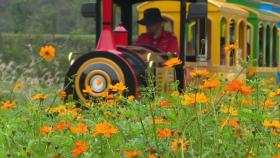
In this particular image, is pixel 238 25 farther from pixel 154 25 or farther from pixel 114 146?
pixel 114 146

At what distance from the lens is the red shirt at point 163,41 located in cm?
795

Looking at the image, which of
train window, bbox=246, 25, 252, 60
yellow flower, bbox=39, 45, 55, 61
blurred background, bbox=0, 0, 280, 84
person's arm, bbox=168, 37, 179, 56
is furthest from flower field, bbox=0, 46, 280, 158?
blurred background, bbox=0, 0, 280, 84

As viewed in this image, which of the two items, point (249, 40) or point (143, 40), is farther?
point (249, 40)

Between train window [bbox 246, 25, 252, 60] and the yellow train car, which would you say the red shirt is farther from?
train window [bbox 246, 25, 252, 60]

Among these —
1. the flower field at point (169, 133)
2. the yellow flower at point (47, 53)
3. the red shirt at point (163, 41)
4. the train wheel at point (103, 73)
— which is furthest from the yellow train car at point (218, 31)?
the yellow flower at point (47, 53)

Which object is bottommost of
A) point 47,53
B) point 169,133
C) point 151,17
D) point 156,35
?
point 169,133

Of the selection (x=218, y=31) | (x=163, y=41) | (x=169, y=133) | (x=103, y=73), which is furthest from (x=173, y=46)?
(x=169, y=133)

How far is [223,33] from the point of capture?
11.4 metres

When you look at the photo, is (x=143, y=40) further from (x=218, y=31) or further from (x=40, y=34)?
(x=40, y=34)

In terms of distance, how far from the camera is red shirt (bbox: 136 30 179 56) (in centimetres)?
795

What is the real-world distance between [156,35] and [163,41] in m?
0.13

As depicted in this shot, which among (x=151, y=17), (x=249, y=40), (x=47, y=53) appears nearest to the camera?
(x=47, y=53)

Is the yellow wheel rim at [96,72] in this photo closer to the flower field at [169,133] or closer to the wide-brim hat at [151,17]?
the wide-brim hat at [151,17]

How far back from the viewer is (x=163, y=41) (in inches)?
319
